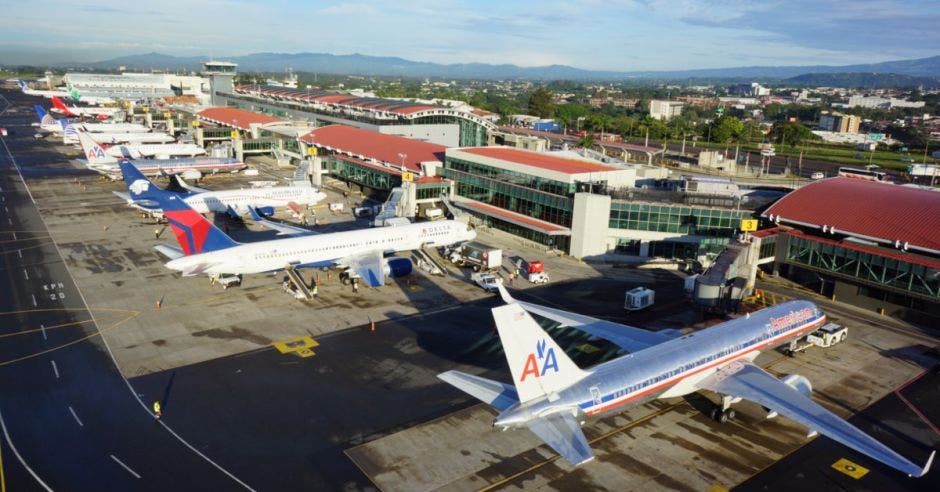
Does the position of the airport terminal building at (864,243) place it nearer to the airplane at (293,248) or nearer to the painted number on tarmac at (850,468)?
the painted number on tarmac at (850,468)

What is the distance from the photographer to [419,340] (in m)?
51.8

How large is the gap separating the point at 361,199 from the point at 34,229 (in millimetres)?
49888

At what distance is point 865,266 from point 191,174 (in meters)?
115

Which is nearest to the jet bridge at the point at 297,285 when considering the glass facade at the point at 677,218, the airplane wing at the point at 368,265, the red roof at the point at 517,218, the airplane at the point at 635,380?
the airplane wing at the point at 368,265

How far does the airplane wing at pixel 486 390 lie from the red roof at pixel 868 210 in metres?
49.3

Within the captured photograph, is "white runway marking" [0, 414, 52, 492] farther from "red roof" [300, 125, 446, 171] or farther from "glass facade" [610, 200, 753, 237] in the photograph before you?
"red roof" [300, 125, 446, 171]

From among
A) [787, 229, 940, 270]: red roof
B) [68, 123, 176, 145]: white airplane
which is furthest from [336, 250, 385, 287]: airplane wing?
[68, 123, 176, 145]: white airplane

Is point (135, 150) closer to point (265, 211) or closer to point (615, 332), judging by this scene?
point (265, 211)

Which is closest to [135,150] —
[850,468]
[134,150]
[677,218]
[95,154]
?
[134,150]

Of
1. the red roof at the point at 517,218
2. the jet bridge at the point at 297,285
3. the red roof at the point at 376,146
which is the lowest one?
the jet bridge at the point at 297,285

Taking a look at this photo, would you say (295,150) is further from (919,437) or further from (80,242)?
(919,437)

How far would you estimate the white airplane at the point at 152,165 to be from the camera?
11969cm

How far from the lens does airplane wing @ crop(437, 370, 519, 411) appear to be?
1288 inches

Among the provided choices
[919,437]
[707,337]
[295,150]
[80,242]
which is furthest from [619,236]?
[295,150]
